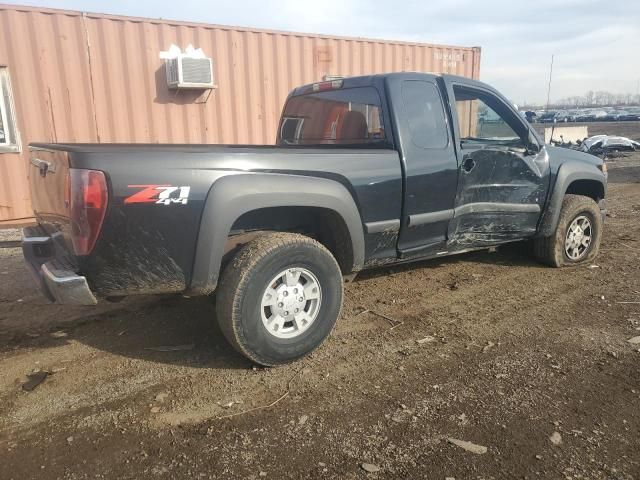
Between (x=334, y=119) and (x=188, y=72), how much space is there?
13.9ft

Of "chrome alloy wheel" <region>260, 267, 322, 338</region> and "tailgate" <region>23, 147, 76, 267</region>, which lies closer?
"tailgate" <region>23, 147, 76, 267</region>

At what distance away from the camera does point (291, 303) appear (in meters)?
3.22

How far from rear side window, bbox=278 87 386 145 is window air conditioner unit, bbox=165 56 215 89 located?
336cm

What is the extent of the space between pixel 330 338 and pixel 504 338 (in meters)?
1.25

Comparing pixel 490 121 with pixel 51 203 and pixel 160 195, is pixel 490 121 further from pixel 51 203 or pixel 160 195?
pixel 51 203

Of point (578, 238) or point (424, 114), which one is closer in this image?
point (424, 114)

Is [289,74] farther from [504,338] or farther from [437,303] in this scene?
[504,338]

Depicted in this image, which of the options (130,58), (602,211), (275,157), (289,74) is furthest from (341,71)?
(275,157)

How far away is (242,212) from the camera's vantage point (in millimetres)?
2928

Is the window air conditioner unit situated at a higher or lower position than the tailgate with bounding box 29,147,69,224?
higher

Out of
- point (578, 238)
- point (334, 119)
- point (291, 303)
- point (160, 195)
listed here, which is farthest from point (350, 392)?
point (578, 238)

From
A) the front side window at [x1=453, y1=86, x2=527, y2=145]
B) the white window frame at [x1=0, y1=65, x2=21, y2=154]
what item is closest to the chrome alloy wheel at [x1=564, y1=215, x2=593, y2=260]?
the front side window at [x1=453, y1=86, x2=527, y2=145]

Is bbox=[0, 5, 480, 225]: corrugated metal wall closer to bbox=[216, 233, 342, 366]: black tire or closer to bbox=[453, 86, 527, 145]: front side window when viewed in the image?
bbox=[453, 86, 527, 145]: front side window

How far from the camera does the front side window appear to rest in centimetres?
444
